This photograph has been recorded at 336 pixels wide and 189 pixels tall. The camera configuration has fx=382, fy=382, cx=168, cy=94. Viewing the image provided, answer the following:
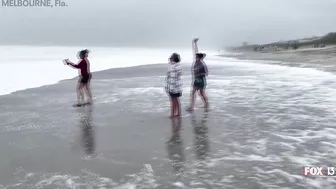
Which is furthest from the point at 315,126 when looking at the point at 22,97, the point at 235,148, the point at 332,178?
the point at 22,97

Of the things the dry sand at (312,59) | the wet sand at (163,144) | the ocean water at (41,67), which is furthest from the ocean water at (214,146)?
the dry sand at (312,59)

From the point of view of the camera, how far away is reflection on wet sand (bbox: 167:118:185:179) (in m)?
6.01

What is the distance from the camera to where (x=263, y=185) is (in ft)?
17.3

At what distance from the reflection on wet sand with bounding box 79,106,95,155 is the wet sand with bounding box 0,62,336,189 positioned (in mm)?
21

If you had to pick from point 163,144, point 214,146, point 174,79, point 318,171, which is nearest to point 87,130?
point 163,144

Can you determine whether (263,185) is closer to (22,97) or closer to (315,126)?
(315,126)

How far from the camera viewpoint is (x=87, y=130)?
882cm

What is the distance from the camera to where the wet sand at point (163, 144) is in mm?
5590

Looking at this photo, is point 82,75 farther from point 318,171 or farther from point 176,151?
point 318,171

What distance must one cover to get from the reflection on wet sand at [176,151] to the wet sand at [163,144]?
0.02 m

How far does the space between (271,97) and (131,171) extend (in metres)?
8.71

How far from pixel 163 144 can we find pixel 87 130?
7.34 feet

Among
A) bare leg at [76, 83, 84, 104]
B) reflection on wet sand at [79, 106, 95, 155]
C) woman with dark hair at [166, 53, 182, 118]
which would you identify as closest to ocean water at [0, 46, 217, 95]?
bare leg at [76, 83, 84, 104]

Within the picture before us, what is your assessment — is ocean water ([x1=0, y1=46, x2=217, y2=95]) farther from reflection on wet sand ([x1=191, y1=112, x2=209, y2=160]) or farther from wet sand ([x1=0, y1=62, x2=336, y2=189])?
reflection on wet sand ([x1=191, y1=112, x2=209, y2=160])
